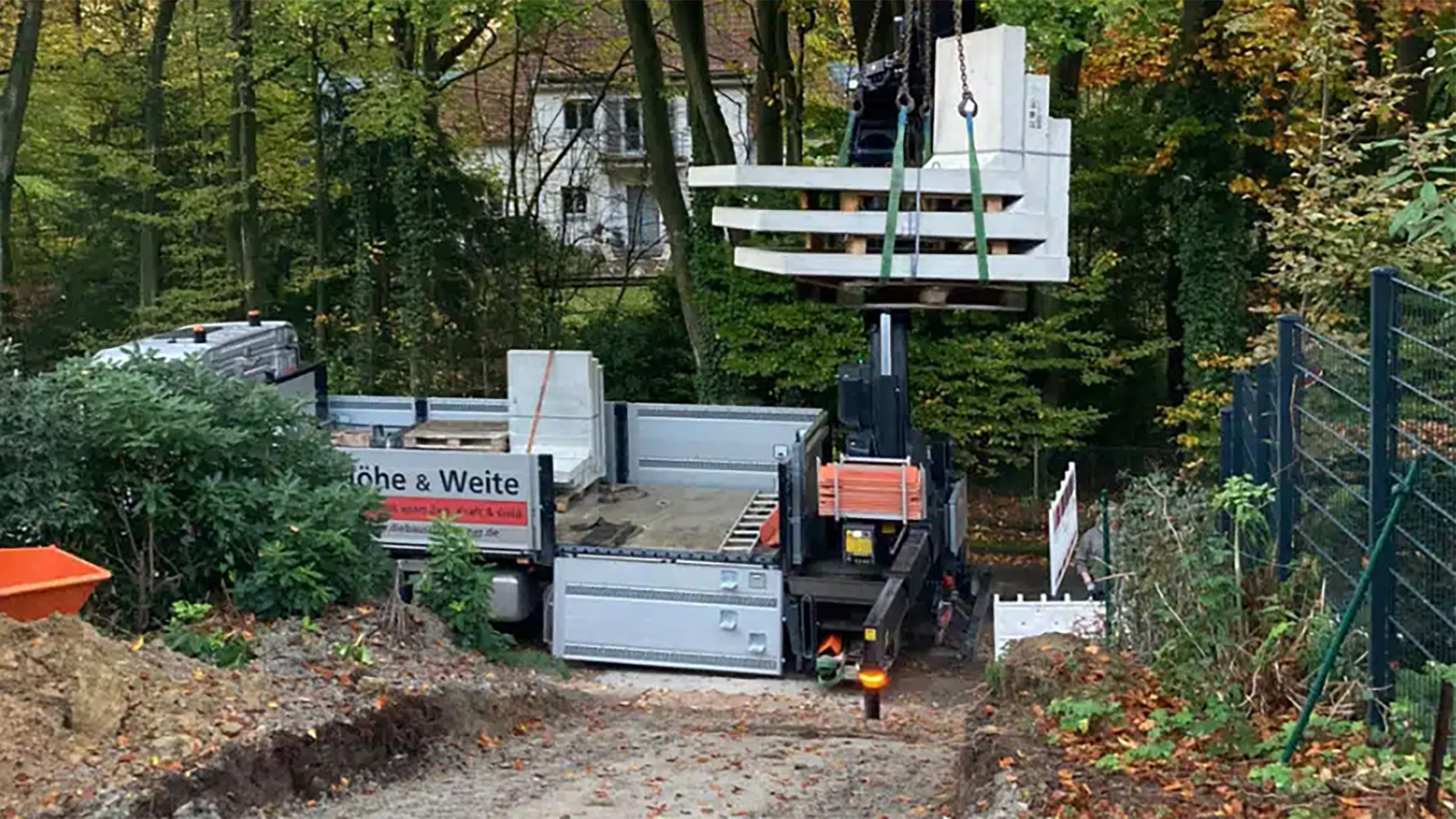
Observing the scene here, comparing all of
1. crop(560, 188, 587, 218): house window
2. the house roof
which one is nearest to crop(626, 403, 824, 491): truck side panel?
the house roof

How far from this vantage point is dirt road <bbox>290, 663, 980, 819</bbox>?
6812 mm

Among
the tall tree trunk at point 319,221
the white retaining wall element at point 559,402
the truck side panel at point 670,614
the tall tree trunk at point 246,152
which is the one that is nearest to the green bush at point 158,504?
the truck side panel at point 670,614

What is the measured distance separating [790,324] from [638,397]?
479 centimetres

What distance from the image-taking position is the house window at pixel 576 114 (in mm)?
28578

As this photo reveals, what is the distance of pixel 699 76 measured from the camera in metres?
20.3

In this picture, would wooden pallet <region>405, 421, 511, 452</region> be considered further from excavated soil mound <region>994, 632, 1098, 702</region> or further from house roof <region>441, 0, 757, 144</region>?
house roof <region>441, 0, 757, 144</region>

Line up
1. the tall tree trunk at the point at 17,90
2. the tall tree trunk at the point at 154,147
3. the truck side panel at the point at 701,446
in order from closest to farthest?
the truck side panel at the point at 701,446
the tall tree trunk at the point at 17,90
the tall tree trunk at the point at 154,147

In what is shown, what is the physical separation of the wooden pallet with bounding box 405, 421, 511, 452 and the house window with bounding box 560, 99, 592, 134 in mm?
13880

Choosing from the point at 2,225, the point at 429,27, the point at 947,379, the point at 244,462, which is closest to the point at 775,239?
the point at 947,379

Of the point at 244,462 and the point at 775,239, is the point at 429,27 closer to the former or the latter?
the point at 775,239

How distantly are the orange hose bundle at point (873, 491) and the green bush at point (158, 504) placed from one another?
4.43 m

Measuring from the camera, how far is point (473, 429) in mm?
15805

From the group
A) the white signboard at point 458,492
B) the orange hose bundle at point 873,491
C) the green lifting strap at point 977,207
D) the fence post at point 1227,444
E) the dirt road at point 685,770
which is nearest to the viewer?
the dirt road at point 685,770

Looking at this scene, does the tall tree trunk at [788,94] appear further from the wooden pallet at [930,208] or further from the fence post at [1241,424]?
the fence post at [1241,424]
